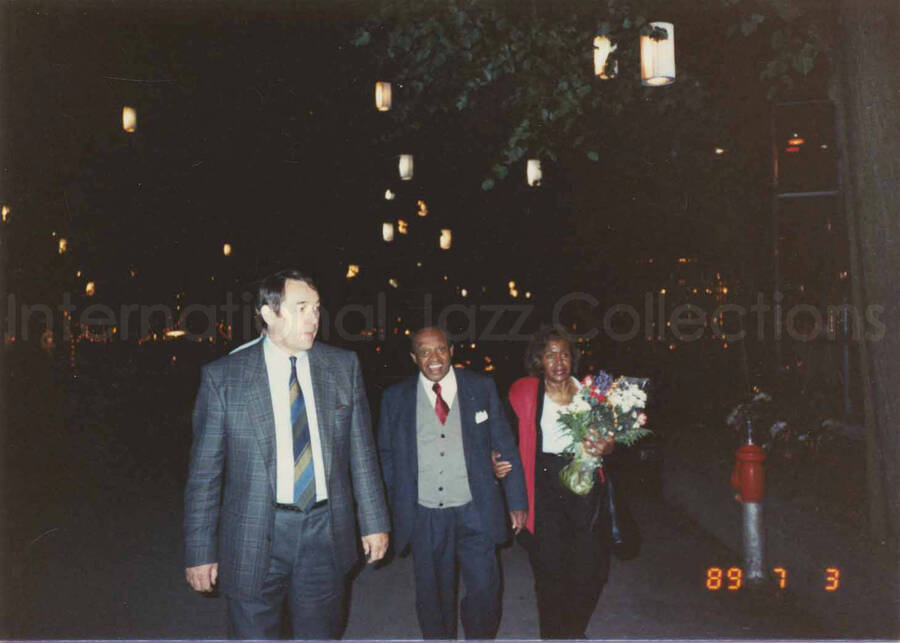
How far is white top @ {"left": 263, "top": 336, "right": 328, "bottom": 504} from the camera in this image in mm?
4023

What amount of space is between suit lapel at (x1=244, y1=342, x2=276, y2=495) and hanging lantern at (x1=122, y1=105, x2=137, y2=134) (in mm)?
16641

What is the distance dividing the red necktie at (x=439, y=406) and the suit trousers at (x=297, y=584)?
52.0 inches

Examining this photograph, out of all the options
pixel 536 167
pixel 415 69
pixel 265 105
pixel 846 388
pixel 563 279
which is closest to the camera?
pixel 415 69

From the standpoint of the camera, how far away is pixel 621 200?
21312 mm

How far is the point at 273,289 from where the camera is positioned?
411 centimetres

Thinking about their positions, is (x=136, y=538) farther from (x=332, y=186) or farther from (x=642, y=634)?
(x=332, y=186)

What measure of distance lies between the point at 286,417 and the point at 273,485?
33 cm

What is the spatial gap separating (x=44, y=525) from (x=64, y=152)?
12458 mm

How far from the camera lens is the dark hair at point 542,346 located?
18.3 ft

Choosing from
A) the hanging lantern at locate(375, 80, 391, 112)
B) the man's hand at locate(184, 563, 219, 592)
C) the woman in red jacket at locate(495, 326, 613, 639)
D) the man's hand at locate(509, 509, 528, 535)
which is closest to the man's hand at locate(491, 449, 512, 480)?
the woman in red jacket at locate(495, 326, 613, 639)

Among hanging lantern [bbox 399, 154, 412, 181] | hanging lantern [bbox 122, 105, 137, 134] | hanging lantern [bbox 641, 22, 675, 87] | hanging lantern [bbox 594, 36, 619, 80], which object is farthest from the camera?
hanging lantern [bbox 399, 154, 412, 181]

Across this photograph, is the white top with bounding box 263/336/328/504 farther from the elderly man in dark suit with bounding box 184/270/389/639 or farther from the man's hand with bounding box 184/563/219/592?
the man's hand with bounding box 184/563/219/592

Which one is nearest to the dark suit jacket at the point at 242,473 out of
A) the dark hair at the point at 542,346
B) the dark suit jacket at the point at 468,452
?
the dark suit jacket at the point at 468,452

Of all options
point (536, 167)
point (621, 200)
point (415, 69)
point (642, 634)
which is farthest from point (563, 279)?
point (642, 634)
